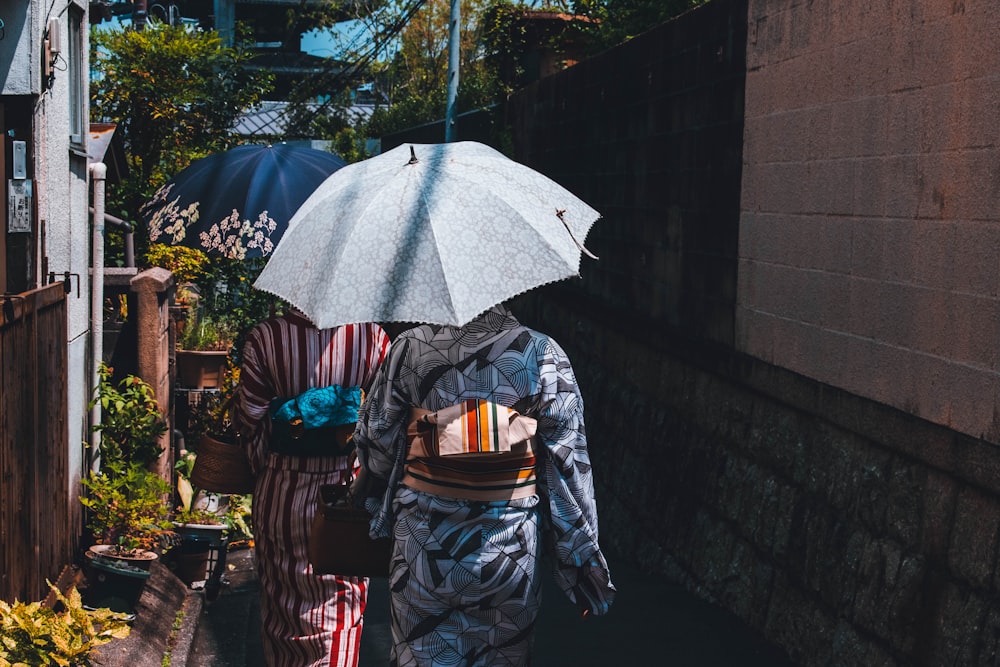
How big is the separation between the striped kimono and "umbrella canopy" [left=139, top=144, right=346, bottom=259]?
62.2 inches

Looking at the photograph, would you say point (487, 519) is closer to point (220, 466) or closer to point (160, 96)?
point (220, 466)

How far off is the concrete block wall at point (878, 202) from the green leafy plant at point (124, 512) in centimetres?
363

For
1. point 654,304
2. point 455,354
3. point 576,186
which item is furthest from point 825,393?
point 576,186

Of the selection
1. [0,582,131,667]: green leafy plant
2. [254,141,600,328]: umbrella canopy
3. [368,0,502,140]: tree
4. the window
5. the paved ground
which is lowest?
the paved ground

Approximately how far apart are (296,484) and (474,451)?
4.73ft

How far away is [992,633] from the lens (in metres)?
4.45

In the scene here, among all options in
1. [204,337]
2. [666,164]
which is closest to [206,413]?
[204,337]

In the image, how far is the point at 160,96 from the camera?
46.5ft

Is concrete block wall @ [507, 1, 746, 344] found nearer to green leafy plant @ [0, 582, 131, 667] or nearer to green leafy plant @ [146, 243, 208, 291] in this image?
green leafy plant @ [146, 243, 208, 291]

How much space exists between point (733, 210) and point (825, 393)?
6.63ft

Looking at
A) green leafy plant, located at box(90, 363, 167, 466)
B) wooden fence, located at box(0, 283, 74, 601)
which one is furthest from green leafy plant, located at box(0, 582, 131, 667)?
green leafy plant, located at box(90, 363, 167, 466)

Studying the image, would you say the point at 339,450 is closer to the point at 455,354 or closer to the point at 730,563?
the point at 455,354

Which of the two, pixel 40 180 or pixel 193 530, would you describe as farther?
pixel 193 530

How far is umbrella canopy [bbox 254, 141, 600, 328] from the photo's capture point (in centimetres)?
366
